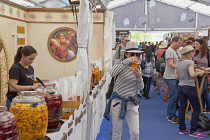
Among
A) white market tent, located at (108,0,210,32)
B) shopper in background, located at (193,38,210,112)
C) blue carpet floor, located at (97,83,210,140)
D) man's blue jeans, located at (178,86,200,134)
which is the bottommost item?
blue carpet floor, located at (97,83,210,140)

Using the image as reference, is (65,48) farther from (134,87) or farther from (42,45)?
(134,87)

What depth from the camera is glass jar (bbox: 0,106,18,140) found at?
1.29m

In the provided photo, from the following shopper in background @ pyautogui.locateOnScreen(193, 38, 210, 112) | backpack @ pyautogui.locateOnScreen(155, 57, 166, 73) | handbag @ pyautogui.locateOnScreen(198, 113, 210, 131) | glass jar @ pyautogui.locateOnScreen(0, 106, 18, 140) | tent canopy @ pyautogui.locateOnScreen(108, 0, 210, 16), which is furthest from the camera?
tent canopy @ pyautogui.locateOnScreen(108, 0, 210, 16)

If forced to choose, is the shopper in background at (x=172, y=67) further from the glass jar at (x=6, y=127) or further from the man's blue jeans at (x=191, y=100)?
the glass jar at (x=6, y=127)

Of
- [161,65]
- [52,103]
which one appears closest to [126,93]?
[52,103]

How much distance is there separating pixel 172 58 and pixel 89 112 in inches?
94.1

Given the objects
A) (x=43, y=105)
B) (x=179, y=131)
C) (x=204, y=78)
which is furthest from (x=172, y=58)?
(x=43, y=105)

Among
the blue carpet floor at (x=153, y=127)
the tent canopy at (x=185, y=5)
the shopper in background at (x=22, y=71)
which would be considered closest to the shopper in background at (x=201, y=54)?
the blue carpet floor at (x=153, y=127)

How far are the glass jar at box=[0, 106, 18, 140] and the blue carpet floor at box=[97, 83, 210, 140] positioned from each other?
3.48 metres

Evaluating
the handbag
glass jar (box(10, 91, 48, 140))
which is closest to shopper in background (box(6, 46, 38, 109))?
glass jar (box(10, 91, 48, 140))

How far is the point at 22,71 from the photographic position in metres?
3.09

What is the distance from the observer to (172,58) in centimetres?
527

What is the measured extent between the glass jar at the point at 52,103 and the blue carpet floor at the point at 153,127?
9.08 feet

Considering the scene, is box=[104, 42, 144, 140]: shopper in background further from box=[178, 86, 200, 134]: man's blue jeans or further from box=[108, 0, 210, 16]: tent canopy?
box=[108, 0, 210, 16]: tent canopy
